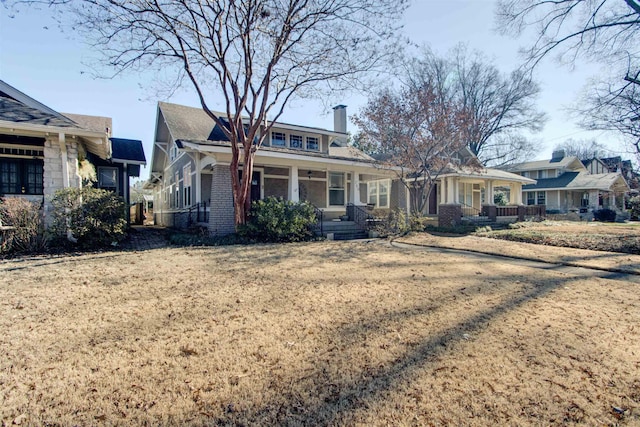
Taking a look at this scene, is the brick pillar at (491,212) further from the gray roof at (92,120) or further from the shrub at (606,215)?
the gray roof at (92,120)

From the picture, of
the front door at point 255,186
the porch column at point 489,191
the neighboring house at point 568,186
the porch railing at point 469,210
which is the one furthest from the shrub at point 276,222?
the neighboring house at point 568,186

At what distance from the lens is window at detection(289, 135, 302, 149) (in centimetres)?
1590

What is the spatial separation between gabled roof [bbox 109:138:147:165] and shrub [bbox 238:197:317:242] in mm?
8279

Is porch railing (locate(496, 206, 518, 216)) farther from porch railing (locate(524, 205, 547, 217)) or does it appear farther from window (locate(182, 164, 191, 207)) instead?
window (locate(182, 164, 191, 207))

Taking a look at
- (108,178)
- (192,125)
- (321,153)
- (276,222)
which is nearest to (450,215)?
(321,153)

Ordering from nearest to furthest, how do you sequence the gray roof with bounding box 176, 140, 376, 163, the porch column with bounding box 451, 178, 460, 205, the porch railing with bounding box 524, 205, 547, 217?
the gray roof with bounding box 176, 140, 376, 163 < the porch column with bounding box 451, 178, 460, 205 < the porch railing with bounding box 524, 205, 547, 217

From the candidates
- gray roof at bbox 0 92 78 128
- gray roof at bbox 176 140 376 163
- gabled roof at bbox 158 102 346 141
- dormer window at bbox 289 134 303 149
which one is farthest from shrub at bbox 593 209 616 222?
gray roof at bbox 0 92 78 128

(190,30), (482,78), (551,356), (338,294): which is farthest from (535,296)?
(482,78)

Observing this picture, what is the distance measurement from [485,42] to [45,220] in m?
19.3

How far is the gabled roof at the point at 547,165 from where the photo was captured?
33.2 meters

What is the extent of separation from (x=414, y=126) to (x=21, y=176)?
14.0 metres

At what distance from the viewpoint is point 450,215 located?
16.4 meters

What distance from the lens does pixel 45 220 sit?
8.73 metres

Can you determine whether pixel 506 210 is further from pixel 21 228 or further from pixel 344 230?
pixel 21 228
